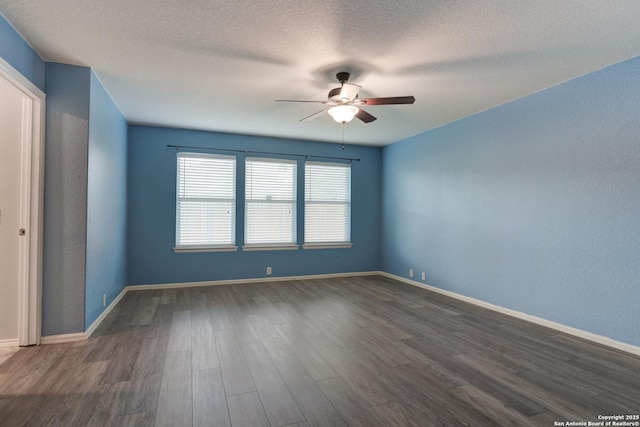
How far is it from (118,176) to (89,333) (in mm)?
2139

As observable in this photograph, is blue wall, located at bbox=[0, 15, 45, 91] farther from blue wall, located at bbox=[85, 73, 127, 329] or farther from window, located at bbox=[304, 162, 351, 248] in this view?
window, located at bbox=[304, 162, 351, 248]

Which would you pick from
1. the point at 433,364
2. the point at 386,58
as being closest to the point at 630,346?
the point at 433,364

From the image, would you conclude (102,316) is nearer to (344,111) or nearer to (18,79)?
(18,79)

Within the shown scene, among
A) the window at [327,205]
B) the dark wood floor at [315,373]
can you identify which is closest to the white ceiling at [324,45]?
the window at [327,205]

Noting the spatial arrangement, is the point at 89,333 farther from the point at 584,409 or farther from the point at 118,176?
the point at 584,409

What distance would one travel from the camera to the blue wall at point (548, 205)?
9.53ft

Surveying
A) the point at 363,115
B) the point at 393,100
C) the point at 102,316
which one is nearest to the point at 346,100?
the point at 363,115

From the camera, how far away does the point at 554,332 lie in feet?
10.8

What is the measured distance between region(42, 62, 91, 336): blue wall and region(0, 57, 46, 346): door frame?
0.19ft

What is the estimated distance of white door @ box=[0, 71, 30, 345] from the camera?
2.81 metres

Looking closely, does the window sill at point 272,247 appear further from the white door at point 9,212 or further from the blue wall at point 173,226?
the white door at point 9,212

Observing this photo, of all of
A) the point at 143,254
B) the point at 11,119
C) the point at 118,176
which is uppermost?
the point at 11,119

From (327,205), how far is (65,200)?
4083 mm

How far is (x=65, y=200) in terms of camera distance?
2.94m
